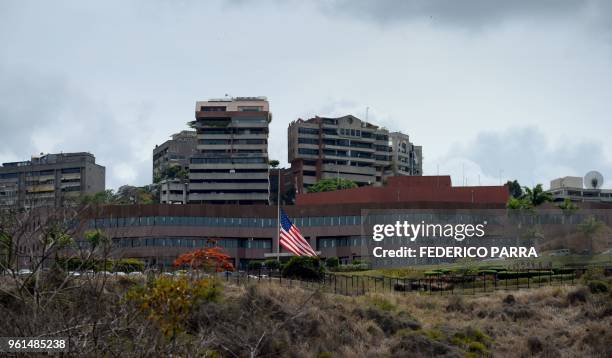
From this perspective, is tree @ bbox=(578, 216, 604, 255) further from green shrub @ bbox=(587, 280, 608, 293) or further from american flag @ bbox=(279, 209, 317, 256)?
american flag @ bbox=(279, 209, 317, 256)

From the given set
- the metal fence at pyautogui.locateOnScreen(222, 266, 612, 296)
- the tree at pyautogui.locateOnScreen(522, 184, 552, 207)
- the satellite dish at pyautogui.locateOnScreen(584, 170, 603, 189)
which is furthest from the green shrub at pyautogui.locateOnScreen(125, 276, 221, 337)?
the satellite dish at pyautogui.locateOnScreen(584, 170, 603, 189)

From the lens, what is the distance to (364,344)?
6700 cm

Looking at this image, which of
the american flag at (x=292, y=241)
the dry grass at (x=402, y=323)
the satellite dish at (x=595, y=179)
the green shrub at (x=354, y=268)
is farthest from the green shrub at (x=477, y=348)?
the satellite dish at (x=595, y=179)

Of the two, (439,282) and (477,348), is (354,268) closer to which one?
(439,282)

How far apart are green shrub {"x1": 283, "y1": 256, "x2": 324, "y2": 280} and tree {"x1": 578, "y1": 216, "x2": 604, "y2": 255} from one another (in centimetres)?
3957

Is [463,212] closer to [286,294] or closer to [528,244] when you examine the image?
[528,244]

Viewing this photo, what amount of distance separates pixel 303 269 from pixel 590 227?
42062mm

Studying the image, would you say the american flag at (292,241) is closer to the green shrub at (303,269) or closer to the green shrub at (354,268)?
the green shrub at (303,269)

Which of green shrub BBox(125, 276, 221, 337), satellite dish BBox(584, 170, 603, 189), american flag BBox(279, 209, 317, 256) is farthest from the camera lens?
satellite dish BBox(584, 170, 603, 189)

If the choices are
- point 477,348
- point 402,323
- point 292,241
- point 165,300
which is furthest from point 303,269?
point 165,300

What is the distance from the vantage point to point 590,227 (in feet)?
356

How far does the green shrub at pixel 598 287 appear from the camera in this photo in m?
80.5

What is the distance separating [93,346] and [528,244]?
82039 millimetres

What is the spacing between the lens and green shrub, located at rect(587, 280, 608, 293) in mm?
80500
